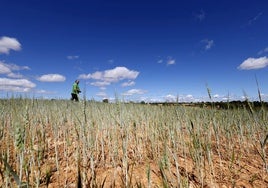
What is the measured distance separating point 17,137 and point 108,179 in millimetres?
1398

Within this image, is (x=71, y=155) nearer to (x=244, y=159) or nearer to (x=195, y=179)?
(x=195, y=179)

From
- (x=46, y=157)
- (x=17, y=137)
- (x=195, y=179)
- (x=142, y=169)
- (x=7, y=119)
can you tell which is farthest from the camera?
(x=7, y=119)

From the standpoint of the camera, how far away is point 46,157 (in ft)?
9.52

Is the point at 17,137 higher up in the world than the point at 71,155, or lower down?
higher up

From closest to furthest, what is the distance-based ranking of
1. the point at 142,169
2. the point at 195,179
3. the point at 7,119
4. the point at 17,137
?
the point at 17,137
the point at 195,179
the point at 142,169
the point at 7,119

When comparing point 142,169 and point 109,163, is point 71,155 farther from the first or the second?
point 142,169

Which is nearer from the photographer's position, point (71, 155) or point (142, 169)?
point (142, 169)

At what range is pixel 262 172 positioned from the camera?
260 cm

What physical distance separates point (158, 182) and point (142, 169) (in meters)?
0.33

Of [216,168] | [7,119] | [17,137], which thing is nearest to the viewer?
[17,137]

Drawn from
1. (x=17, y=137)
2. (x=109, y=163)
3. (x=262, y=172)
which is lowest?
(x=262, y=172)

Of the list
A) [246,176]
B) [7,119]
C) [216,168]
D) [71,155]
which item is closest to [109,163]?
[71,155]

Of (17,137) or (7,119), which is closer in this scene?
(17,137)

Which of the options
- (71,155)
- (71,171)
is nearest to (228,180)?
(71,171)
